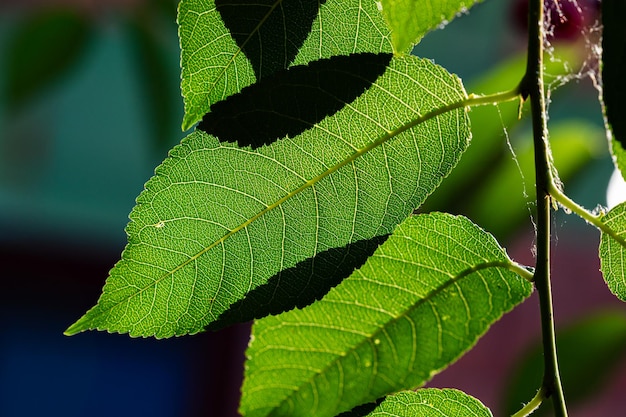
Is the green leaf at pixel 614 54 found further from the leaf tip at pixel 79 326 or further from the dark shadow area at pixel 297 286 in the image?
the leaf tip at pixel 79 326

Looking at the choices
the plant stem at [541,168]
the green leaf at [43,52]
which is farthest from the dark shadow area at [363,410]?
the green leaf at [43,52]

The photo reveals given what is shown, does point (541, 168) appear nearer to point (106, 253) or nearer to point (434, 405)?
point (434, 405)

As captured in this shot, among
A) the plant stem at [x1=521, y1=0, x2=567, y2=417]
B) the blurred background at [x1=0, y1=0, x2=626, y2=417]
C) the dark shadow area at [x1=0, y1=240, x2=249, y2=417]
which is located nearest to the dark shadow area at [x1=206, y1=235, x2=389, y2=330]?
the plant stem at [x1=521, y1=0, x2=567, y2=417]

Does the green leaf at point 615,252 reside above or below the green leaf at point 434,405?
above

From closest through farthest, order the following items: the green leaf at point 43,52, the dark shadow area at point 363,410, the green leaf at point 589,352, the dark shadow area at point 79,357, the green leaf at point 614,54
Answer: the green leaf at point 614,54
the dark shadow area at point 363,410
the green leaf at point 589,352
the green leaf at point 43,52
the dark shadow area at point 79,357

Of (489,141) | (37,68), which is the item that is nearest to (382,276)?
(489,141)

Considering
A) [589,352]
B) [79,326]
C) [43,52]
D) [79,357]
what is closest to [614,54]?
[79,326]
